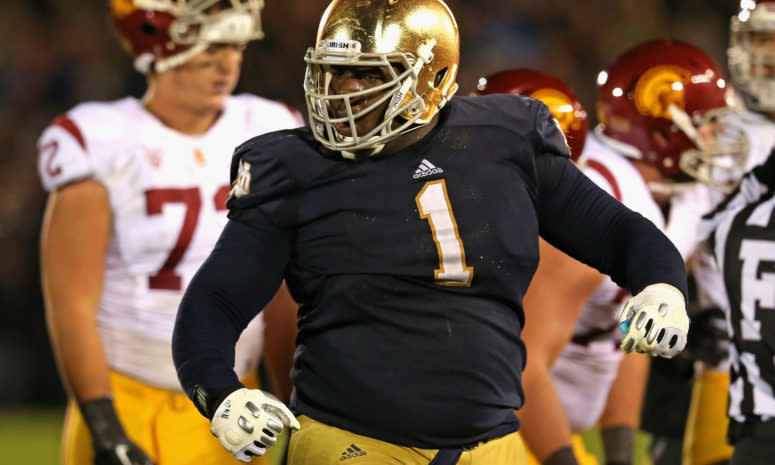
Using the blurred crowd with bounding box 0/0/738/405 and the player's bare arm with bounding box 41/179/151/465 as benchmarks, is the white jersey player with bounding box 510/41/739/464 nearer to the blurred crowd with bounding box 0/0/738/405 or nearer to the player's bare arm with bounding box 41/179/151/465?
the player's bare arm with bounding box 41/179/151/465

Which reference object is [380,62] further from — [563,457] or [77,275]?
[77,275]

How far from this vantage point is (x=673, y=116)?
13.0 feet

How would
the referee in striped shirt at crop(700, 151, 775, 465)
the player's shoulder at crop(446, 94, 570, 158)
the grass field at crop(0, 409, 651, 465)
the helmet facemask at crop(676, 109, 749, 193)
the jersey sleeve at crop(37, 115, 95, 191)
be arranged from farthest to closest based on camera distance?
the grass field at crop(0, 409, 651, 465)
the helmet facemask at crop(676, 109, 749, 193)
the jersey sleeve at crop(37, 115, 95, 191)
the referee in striped shirt at crop(700, 151, 775, 465)
the player's shoulder at crop(446, 94, 570, 158)

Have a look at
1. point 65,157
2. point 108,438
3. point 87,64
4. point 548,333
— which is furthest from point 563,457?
point 87,64

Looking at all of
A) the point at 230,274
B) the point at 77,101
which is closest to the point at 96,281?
the point at 230,274

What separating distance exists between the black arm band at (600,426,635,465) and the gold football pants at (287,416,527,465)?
1628 mm

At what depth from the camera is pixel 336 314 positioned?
7.40ft

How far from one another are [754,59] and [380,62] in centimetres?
235

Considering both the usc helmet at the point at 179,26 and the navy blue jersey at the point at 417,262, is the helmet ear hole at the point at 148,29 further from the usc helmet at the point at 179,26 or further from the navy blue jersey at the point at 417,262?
the navy blue jersey at the point at 417,262

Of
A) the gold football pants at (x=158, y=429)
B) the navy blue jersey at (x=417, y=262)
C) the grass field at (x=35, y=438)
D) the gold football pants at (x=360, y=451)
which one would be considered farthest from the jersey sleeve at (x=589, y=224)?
the grass field at (x=35, y=438)

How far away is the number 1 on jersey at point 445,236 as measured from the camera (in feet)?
7.36

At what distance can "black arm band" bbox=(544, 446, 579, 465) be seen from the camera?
289 cm

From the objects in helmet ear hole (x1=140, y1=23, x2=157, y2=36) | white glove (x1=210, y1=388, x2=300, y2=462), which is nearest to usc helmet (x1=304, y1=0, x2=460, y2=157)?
white glove (x1=210, y1=388, x2=300, y2=462)

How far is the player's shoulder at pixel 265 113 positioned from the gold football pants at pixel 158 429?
88 centimetres
